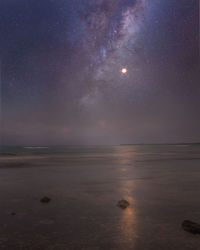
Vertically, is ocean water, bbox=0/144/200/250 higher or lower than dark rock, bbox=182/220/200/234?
lower

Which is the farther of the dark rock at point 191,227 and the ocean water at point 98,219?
the dark rock at point 191,227

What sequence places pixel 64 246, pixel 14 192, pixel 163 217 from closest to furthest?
pixel 64 246
pixel 163 217
pixel 14 192

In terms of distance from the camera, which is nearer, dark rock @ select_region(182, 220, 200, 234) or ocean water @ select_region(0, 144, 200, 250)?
ocean water @ select_region(0, 144, 200, 250)

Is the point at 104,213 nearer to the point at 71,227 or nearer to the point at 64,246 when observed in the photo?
the point at 71,227

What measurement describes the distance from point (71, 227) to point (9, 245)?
2.03m

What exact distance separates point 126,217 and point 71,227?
218 centimetres

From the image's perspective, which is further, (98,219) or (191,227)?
(98,219)

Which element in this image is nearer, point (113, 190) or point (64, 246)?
point (64, 246)

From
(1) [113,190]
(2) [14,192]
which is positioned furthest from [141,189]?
(2) [14,192]

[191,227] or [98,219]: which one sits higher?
[191,227]

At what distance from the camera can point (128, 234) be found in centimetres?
682

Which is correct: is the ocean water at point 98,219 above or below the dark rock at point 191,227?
below

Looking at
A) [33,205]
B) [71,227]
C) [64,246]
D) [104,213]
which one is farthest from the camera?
[33,205]

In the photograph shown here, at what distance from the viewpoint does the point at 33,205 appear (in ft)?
33.7
